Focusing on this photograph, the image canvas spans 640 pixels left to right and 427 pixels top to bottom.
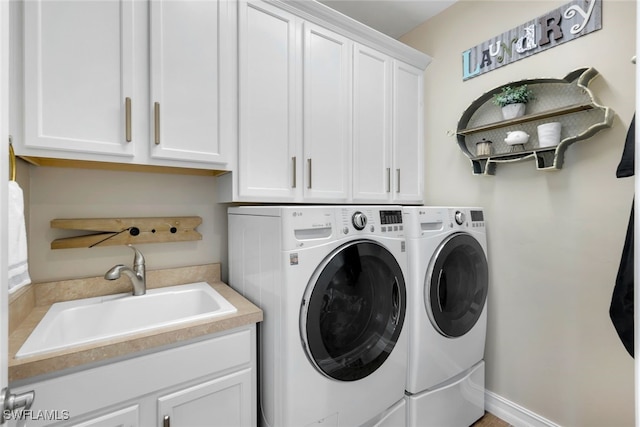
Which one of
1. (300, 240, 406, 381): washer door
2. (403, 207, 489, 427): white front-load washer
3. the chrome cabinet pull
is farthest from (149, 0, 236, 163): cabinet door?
(403, 207, 489, 427): white front-load washer

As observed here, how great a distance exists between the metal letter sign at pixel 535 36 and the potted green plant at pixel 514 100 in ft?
0.73

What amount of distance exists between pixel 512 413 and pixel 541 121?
71.0 inches

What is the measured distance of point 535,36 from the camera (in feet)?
5.74

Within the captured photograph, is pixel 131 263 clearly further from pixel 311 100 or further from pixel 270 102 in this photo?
pixel 311 100

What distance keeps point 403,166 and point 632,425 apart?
1.80 metres

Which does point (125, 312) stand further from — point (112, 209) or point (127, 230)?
point (112, 209)

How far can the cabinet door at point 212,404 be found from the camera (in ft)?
3.59

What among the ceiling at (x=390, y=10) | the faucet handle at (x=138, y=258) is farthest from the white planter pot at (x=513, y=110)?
the faucet handle at (x=138, y=258)

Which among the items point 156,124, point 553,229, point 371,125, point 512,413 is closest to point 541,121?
point 553,229

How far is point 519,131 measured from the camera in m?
1.77

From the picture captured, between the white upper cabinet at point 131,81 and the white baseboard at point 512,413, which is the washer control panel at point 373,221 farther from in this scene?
the white baseboard at point 512,413

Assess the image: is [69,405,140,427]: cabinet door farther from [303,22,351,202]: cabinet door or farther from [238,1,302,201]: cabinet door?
[303,22,351,202]: cabinet door

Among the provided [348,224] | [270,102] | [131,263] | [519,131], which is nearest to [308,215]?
[348,224]

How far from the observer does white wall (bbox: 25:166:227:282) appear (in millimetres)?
1394
